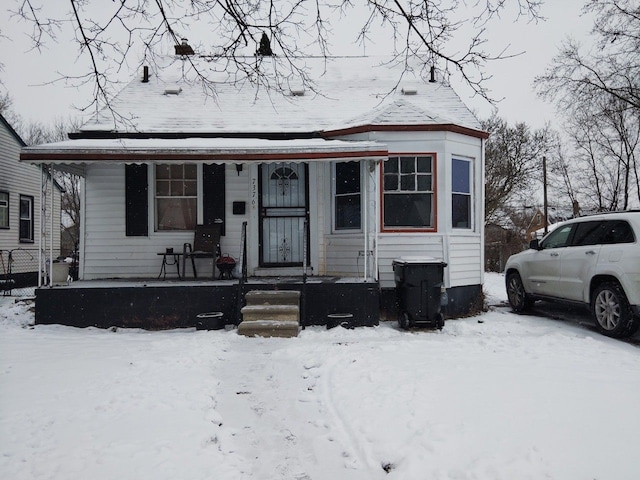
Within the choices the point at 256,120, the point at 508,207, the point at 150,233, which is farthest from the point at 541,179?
the point at 150,233

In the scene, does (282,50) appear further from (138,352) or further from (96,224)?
(96,224)

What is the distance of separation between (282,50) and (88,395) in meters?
3.95

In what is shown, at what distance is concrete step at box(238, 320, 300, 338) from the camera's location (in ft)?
24.5

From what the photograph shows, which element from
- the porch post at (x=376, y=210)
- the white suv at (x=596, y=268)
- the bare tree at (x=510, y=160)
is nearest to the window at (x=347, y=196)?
the porch post at (x=376, y=210)

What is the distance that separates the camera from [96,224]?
9.64m

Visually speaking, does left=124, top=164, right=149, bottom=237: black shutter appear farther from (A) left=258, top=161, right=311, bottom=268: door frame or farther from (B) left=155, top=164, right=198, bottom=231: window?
(A) left=258, top=161, right=311, bottom=268: door frame

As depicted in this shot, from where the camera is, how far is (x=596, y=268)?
7.36 m

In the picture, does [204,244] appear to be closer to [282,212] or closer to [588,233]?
[282,212]

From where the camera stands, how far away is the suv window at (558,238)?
8.54 metres

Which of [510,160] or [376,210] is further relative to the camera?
[510,160]

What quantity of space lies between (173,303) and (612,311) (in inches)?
272

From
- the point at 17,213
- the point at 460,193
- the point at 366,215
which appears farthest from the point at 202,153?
→ the point at 17,213

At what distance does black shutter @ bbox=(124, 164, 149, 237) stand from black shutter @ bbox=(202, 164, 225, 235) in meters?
1.14

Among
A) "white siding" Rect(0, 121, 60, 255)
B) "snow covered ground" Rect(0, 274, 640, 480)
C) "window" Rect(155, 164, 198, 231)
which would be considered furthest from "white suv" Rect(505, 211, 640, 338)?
"white siding" Rect(0, 121, 60, 255)
